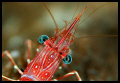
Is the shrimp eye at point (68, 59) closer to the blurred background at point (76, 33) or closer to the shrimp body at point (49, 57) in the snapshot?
the shrimp body at point (49, 57)

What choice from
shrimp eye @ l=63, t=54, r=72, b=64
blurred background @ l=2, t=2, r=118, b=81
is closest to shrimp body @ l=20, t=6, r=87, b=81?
shrimp eye @ l=63, t=54, r=72, b=64

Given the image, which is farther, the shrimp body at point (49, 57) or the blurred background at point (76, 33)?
the blurred background at point (76, 33)

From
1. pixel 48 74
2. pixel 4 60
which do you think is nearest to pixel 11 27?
pixel 4 60

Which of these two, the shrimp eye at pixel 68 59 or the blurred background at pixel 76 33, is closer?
the shrimp eye at pixel 68 59

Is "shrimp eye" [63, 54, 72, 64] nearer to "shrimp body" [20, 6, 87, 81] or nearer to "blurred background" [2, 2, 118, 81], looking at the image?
"shrimp body" [20, 6, 87, 81]

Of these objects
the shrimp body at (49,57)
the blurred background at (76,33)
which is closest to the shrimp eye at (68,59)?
the shrimp body at (49,57)

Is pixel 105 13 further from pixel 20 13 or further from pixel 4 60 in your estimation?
pixel 4 60

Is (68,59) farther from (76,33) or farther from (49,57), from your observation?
(76,33)

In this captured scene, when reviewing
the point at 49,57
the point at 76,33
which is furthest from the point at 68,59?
the point at 76,33
